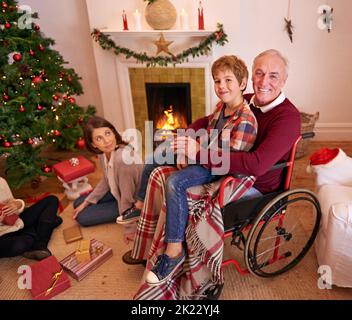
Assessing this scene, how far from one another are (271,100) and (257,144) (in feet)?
0.71

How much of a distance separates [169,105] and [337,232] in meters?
2.13

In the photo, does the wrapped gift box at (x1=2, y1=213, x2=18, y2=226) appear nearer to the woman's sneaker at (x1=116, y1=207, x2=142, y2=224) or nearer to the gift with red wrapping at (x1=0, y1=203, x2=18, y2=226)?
the gift with red wrapping at (x1=0, y1=203, x2=18, y2=226)

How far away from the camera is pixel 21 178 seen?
250cm

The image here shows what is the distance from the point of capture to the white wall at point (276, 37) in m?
2.74

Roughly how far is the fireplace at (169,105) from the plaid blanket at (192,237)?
1.66 m

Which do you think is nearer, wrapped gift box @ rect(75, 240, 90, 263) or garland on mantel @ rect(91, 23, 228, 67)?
wrapped gift box @ rect(75, 240, 90, 263)

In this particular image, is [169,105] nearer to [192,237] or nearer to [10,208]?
[10,208]

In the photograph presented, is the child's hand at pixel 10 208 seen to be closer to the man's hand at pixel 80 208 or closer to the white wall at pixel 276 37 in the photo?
the man's hand at pixel 80 208

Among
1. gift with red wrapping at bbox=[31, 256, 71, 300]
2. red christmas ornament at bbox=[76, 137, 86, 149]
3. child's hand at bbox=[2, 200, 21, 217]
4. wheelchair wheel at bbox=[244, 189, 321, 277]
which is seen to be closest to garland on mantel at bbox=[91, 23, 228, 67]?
red christmas ornament at bbox=[76, 137, 86, 149]

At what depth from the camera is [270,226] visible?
204cm

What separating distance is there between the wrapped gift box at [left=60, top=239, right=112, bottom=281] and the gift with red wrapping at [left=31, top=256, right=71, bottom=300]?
0.16 ft

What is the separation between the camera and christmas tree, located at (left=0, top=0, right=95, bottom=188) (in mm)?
2340

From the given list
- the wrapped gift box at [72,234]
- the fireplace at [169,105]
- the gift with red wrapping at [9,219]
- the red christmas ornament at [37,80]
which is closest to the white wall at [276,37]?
the fireplace at [169,105]

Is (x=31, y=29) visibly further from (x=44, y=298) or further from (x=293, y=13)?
(x=293, y=13)
